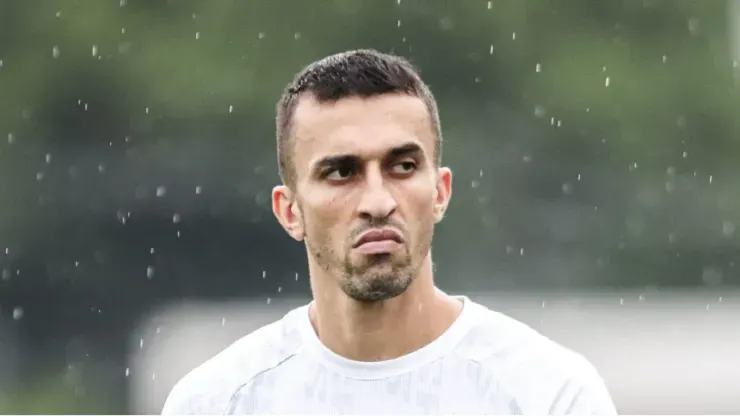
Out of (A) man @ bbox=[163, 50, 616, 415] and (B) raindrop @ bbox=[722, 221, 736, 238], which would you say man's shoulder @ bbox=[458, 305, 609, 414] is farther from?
(B) raindrop @ bbox=[722, 221, 736, 238]

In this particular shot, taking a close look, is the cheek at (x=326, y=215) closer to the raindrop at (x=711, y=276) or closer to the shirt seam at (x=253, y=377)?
the shirt seam at (x=253, y=377)

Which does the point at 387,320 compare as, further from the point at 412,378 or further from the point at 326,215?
the point at 326,215

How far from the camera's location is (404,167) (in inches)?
148

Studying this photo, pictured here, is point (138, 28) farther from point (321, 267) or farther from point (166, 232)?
point (321, 267)

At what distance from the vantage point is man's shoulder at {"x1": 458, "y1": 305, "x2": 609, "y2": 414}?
373cm

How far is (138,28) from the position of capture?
2223 centimetres

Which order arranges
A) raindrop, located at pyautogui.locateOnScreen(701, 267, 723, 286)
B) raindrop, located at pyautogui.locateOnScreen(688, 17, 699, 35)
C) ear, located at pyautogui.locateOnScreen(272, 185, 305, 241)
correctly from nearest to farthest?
ear, located at pyautogui.locateOnScreen(272, 185, 305, 241) → raindrop, located at pyautogui.locateOnScreen(701, 267, 723, 286) → raindrop, located at pyautogui.locateOnScreen(688, 17, 699, 35)

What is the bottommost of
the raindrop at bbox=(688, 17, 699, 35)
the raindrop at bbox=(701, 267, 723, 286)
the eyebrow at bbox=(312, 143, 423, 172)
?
the raindrop at bbox=(701, 267, 723, 286)

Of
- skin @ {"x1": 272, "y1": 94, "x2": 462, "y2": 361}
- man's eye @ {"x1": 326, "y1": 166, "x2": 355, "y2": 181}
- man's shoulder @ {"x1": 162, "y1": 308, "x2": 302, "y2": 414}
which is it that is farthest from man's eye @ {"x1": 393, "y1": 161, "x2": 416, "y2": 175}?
man's shoulder @ {"x1": 162, "y1": 308, "x2": 302, "y2": 414}

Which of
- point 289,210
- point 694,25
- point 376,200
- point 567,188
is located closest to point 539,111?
point 567,188

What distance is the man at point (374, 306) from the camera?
3729 millimetres

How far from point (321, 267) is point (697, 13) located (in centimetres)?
2006

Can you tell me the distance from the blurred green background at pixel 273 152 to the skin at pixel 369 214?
1227 cm

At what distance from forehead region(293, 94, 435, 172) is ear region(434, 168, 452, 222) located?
0.10 metres
